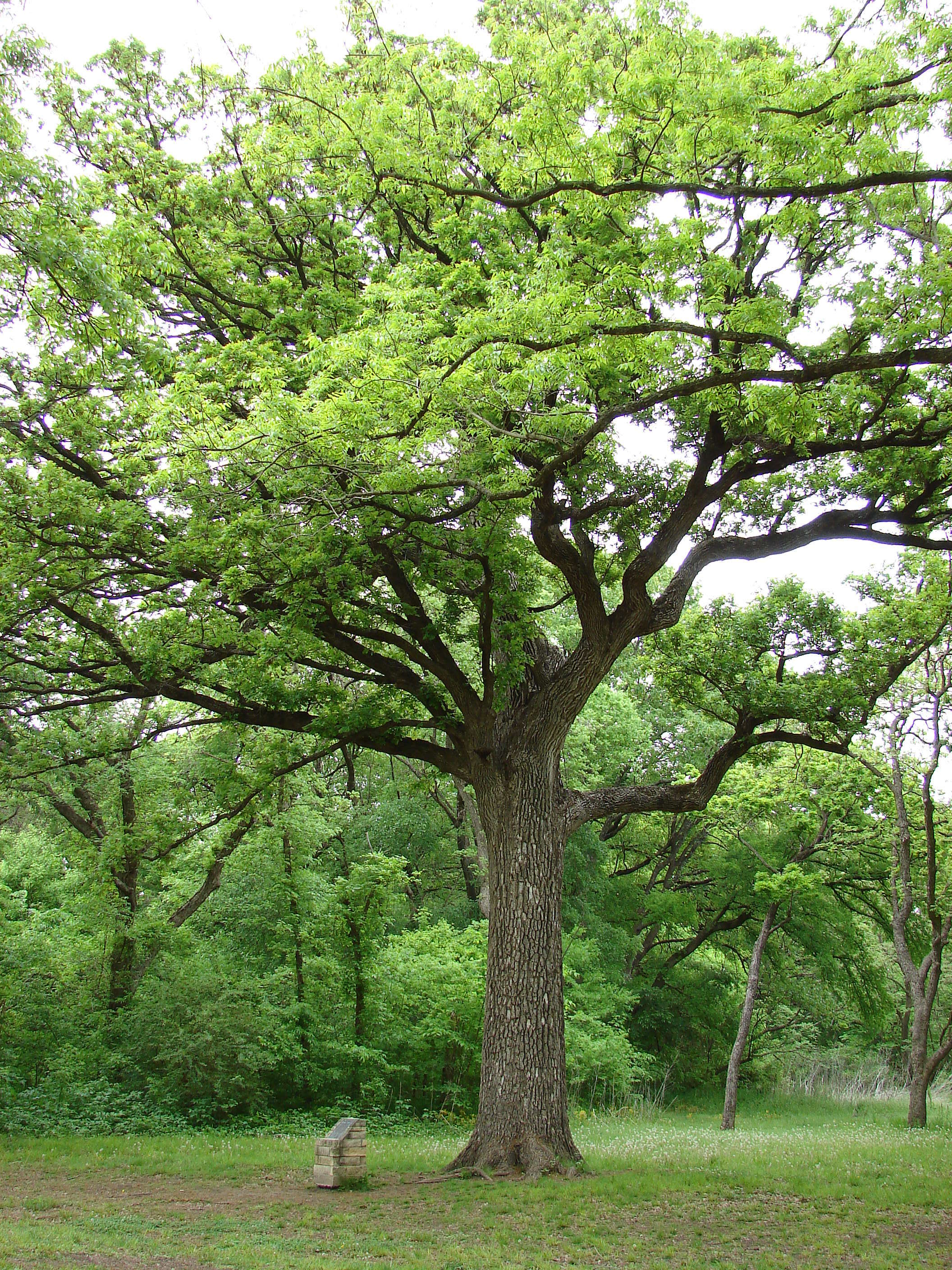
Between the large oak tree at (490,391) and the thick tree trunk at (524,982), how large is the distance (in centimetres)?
3

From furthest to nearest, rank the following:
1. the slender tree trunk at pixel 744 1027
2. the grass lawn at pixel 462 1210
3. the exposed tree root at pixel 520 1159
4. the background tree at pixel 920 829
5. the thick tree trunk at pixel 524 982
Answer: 1. the slender tree trunk at pixel 744 1027
2. the background tree at pixel 920 829
3. the thick tree trunk at pixel 524 982
4. the exposed tree root at pixel 520 1159
5. the grass lawn at pixel 462 1210

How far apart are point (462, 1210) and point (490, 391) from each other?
6.27m

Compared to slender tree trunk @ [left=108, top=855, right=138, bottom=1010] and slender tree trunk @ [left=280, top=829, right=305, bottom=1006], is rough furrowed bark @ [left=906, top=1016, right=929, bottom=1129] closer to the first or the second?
slender tree trunk @ [left=280, top=829, right=305, bottom=1006]

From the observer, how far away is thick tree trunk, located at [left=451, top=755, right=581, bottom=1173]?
25.7ft

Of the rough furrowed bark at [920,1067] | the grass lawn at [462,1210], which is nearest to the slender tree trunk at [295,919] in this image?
the grass lawn at [462,1210]

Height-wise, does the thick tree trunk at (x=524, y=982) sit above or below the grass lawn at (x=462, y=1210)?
above

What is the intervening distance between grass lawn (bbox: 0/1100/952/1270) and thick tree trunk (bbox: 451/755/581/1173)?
43cm

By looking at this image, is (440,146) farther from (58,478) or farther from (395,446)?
(58,478)

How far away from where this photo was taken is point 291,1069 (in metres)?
13.9

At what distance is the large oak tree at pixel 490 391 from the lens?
5.89 m

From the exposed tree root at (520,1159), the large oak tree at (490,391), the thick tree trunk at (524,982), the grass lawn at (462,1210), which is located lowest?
the grass lawn at (462,1210)

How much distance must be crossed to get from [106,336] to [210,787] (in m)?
7.61

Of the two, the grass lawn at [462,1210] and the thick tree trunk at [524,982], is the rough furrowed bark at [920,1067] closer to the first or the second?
the grass lawn at [462,1210]

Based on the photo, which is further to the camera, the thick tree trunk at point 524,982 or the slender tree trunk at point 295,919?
the slender tree trunk at point 295,919
